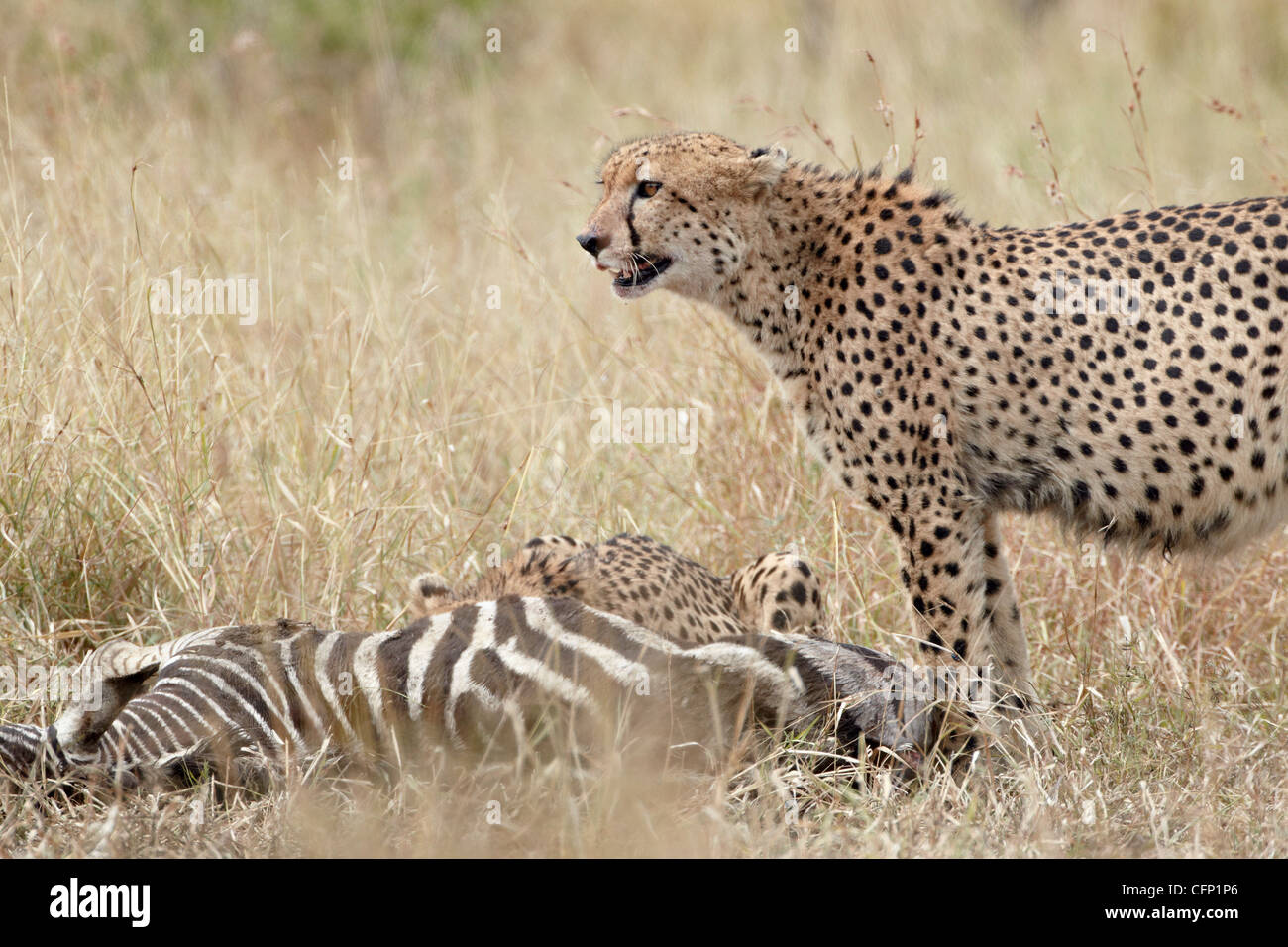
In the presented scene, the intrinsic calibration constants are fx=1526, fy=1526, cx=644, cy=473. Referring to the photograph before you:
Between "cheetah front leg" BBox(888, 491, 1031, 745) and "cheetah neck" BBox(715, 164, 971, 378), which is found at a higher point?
"cheetah neck" BBox(715, 164, 971, 378)

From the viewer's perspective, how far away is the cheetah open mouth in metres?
4.45

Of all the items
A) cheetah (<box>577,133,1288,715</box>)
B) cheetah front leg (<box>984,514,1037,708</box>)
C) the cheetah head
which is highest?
the cheetah head

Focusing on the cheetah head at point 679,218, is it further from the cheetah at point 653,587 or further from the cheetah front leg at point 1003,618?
the cheetah front leg at point 1003,618

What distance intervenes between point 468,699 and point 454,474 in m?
2.07

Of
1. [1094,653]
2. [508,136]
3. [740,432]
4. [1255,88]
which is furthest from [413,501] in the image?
[1255,88]

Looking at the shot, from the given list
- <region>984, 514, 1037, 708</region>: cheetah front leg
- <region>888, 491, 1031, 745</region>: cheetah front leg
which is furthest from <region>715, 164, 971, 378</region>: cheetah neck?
<region>984, 514, 1037, 708</region>: cheetah front leg

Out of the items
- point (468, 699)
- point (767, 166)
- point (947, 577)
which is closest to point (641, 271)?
point (767, 166)

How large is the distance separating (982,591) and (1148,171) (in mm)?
1631

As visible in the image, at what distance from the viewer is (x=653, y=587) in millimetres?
4191

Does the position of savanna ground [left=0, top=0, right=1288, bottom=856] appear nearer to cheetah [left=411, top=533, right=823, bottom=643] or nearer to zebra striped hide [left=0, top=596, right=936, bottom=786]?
zebra striped hide [left=0, top=596, right=936, bottom=786]

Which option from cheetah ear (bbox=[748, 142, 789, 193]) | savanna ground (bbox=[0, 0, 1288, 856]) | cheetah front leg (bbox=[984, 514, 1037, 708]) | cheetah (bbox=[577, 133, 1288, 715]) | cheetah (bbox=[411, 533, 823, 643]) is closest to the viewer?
savanna ground (bbox=[0, 0, 1288, 856])

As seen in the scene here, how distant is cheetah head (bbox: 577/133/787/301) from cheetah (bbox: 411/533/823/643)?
78cm

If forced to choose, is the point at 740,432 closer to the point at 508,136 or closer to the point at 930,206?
the point at 930,206

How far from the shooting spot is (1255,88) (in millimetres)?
9906
